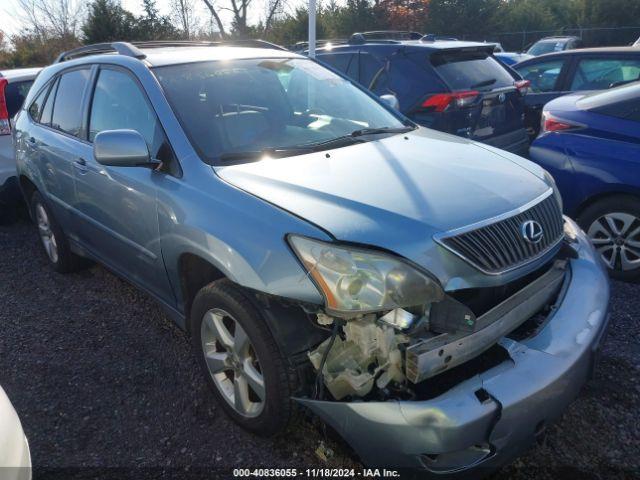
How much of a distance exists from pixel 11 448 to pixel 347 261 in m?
1.32

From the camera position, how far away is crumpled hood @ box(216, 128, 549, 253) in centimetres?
203

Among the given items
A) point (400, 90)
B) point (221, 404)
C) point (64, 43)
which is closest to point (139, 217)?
point (221, 404)

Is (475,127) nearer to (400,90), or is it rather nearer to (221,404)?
(400,90)

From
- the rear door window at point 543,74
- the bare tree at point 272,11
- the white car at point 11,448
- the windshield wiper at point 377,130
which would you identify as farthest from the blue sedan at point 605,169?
the bare tree at point 272,11

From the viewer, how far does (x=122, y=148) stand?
Result: 8.44ft

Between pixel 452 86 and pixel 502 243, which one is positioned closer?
pixel 502 243

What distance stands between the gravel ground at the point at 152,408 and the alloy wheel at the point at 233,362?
188mm

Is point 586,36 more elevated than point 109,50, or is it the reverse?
point 109,50

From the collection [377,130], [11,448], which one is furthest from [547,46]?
[11,448]

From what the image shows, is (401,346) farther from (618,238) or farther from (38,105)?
(38,105)

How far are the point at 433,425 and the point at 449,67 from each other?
A: 4.34 metres

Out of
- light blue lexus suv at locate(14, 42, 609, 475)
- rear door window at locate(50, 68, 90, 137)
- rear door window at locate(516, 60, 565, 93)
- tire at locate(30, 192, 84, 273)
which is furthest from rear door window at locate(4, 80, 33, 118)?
rear door window at locate(516, 60, 565, 93)

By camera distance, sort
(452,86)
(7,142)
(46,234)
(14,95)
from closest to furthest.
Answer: (46,234), (452,86), (7,142), (14,95)

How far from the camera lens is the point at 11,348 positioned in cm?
341
